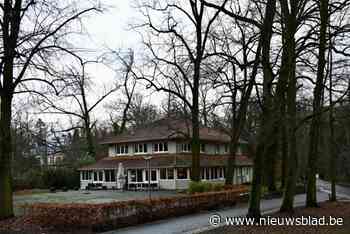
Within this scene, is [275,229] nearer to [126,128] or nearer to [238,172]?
[238,172]

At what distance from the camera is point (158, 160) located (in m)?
50.1

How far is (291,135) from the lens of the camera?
836 inches

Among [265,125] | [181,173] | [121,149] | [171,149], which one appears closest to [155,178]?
[181,173]

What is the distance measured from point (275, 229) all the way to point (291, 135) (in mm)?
7110

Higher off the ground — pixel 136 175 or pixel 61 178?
pixel 136 175

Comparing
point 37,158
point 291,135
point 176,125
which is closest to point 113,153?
point 176,125

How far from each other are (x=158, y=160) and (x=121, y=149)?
25.5 ft

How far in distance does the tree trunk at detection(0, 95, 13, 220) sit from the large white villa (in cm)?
2691

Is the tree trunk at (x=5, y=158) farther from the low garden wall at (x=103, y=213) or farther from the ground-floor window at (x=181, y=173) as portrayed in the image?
the ground-floor window at (x=181, y=173)

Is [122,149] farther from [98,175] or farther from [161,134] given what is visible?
[161,134]

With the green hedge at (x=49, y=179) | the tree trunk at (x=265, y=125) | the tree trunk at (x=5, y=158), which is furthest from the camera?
the green hedge at (x=49, y=179)

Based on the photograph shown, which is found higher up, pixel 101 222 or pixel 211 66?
pixel 211 66

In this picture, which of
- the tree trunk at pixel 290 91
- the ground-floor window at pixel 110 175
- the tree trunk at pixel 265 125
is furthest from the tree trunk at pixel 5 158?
the ground-floor window at pixel 110 175

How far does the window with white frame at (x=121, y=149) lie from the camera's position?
5559 cm
